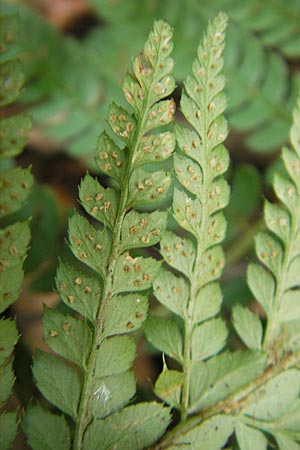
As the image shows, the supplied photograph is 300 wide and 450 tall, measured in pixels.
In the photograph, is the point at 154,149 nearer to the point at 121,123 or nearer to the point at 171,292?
the point at 121,123

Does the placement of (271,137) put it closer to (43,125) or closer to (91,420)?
(43,125)

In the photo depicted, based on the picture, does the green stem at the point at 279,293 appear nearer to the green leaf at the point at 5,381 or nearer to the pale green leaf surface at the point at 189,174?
the pale green leaf surface at the point at 189,174

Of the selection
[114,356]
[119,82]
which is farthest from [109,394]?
[119,82]

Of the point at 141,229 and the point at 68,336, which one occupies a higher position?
the point at 141,229

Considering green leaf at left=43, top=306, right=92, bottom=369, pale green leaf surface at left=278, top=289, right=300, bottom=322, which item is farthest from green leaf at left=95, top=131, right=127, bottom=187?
pale green leaf surface at left=278, top=289, right=300, bottom=322

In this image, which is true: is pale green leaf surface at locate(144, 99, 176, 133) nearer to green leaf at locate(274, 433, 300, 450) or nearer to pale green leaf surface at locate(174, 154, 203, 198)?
pale green leaf surface at locate(174, 154, 203, 198)

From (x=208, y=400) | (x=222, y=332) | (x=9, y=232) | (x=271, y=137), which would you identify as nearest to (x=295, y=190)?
(x=222, y=332)
